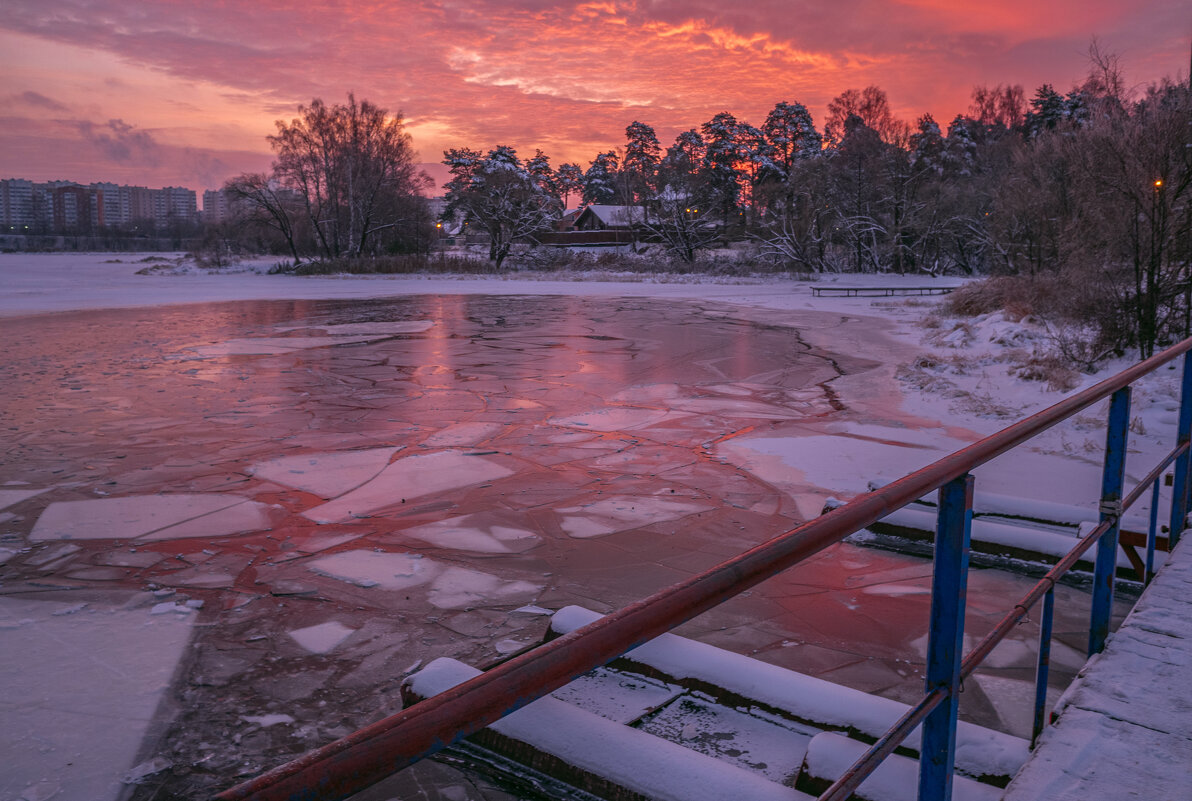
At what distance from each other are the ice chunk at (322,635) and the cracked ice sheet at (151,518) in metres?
1.67

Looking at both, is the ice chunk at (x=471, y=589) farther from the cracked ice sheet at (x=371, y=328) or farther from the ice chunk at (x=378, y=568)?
the cracked ice sheet at (x=371, y=328)

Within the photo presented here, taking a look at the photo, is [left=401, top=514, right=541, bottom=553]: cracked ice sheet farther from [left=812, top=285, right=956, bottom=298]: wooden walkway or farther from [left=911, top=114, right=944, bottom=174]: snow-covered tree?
[left=911, top=114, right=944, bottom=174]: snow-covered tree

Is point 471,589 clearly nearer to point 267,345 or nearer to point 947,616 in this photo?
point 947,616

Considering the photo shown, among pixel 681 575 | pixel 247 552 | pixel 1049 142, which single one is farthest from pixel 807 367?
pixel 1049 142

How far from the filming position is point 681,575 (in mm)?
4785

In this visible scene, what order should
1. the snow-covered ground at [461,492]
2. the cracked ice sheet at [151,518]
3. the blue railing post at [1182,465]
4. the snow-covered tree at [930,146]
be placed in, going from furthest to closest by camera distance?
the snow-covered tree at [930,146] < the cracked ice sheet at [151,518] < the snow-covered ground at [461,492] < the blue railing post at [1182,465]

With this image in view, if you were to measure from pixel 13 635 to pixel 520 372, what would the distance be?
331 inches

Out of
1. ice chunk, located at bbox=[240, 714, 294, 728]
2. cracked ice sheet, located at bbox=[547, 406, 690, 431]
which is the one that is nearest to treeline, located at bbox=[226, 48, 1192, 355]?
cracked ice sheet, located at bbox=[547, 406, 690, 431]

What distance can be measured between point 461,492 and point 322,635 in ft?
7.86

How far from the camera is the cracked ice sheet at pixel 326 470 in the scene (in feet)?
21.5

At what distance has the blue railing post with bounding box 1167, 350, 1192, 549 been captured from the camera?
13.0 feet

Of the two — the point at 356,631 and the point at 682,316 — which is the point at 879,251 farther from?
the point at 356,631

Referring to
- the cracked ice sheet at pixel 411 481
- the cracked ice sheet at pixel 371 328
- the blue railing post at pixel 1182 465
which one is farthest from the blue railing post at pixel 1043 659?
the cracked ice sheet at pixel 371 328

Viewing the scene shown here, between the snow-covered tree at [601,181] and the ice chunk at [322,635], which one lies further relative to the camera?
the snow-covered tree at [601,181]
